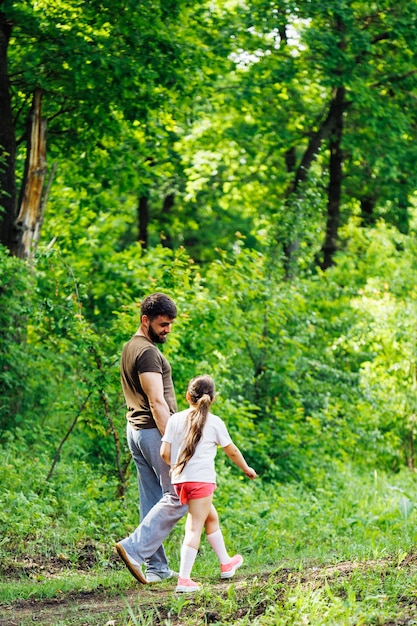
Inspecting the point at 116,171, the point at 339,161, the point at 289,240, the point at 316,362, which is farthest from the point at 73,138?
the point at 339,161

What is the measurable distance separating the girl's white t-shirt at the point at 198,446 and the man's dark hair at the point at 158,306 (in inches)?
28.2

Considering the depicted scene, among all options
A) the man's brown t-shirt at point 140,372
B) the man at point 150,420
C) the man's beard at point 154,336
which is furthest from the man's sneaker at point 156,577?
the man's beard at point 154,336

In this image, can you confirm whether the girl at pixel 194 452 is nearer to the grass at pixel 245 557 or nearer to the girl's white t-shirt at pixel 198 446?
the girl's white t-shirt at pixel 198 446

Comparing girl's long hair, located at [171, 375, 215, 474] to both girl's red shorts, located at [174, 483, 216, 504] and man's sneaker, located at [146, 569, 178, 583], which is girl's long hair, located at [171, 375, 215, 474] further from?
man's sneaker, located at [146, 569, 178, 583]

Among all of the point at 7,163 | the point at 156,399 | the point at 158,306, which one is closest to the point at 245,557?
the point at 156,399

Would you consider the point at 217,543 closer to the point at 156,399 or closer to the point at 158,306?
the point at 156,399

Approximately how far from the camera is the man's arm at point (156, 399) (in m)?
6.49

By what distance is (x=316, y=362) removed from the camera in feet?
45.4

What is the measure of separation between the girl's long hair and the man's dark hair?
0.55 meters

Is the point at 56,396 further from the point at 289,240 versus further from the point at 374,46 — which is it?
the point at 374,46

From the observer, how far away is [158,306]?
655 cm

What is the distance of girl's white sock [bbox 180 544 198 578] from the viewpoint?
619 cm

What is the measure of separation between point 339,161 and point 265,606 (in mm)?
17995

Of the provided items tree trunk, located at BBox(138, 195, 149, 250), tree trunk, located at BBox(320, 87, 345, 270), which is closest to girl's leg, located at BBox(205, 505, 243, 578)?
tree trunk, located at BBox(320, 87, 345, 270)
